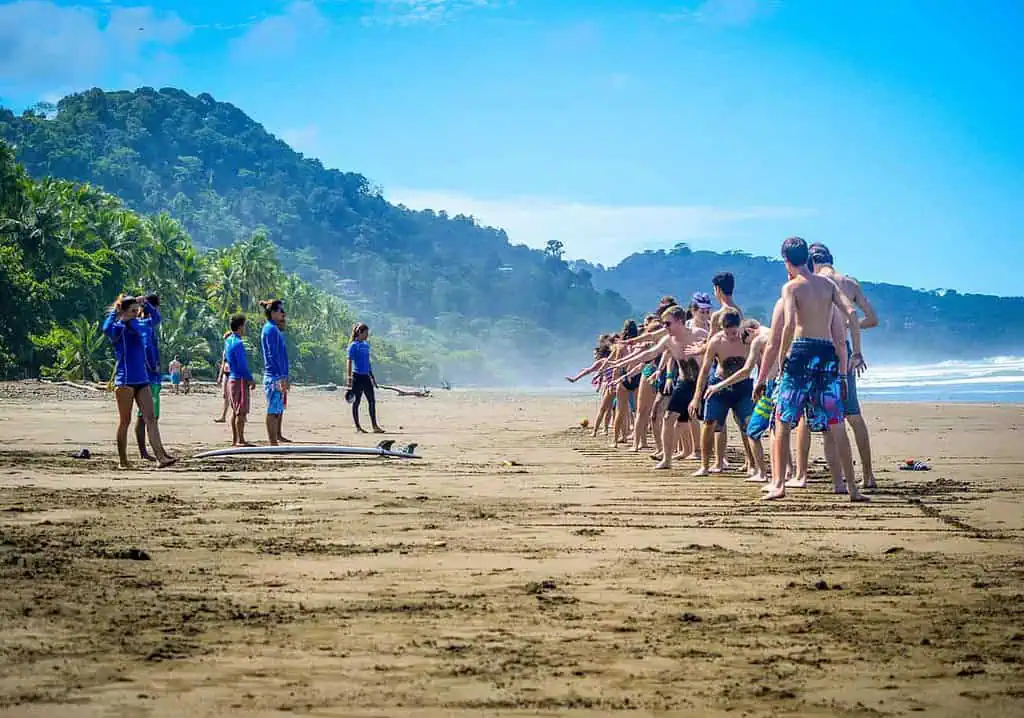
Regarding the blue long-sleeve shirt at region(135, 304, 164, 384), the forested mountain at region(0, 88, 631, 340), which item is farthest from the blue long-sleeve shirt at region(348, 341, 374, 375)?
the forested mountain at region(0, 88, 631, 340)

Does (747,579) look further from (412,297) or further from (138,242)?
(412,297)

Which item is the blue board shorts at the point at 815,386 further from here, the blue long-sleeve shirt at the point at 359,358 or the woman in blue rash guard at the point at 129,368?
the blue long-sleeve shirt at the point at 359,358

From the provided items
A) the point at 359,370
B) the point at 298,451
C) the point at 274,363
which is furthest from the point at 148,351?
the point at 359,370

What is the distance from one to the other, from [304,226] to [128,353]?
177197 millimetres

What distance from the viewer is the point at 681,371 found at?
13375 mm

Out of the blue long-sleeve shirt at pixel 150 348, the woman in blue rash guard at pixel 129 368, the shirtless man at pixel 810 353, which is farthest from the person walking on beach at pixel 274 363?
the shirtless man at pixel 810 353

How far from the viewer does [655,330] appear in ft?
52.0

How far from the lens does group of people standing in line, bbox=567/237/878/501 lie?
9.66 metres

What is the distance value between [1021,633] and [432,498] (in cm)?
554

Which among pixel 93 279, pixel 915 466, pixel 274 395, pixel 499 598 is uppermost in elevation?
pixel 93 279

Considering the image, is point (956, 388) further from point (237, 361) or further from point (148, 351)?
point (148, 351)

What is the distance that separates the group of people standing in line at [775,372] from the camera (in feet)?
31.7

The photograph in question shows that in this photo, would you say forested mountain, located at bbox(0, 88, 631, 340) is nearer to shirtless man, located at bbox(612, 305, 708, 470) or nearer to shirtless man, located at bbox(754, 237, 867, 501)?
shirtless man, located at bbox(612, 305, 708, 470)

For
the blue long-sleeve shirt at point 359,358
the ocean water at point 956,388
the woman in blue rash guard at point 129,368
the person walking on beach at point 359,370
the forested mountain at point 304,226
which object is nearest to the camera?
the woman in blue rash guard at point 129,368
